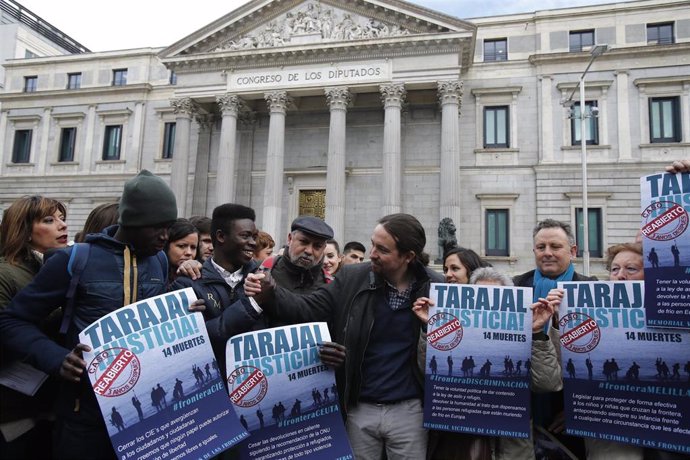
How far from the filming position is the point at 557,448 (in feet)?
11.6

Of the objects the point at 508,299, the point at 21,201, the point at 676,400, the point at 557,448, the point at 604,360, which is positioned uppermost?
the point at 21,201

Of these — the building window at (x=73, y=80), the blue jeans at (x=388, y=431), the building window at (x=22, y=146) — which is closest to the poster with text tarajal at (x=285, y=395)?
the blue jeans at (x=388, y=431)

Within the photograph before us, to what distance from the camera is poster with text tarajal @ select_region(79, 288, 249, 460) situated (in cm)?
274

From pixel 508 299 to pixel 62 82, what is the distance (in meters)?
38.2

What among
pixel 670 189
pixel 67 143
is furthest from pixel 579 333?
pixel 67 143

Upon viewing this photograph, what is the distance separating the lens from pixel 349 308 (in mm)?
3633

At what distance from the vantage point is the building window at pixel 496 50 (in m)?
26.6

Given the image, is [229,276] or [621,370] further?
[229,276]

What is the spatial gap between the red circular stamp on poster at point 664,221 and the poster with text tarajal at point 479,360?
907mm

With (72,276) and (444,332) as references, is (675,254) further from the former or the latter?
(72,276)

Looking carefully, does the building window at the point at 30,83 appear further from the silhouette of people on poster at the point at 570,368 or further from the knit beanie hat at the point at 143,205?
the silhouette of people on poster at the point at 570,368

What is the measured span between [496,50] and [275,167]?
13.7 meters

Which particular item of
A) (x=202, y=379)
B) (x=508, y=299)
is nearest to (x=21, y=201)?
(x=202, y=379)

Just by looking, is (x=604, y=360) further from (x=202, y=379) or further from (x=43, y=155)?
(x=43, y=155)
